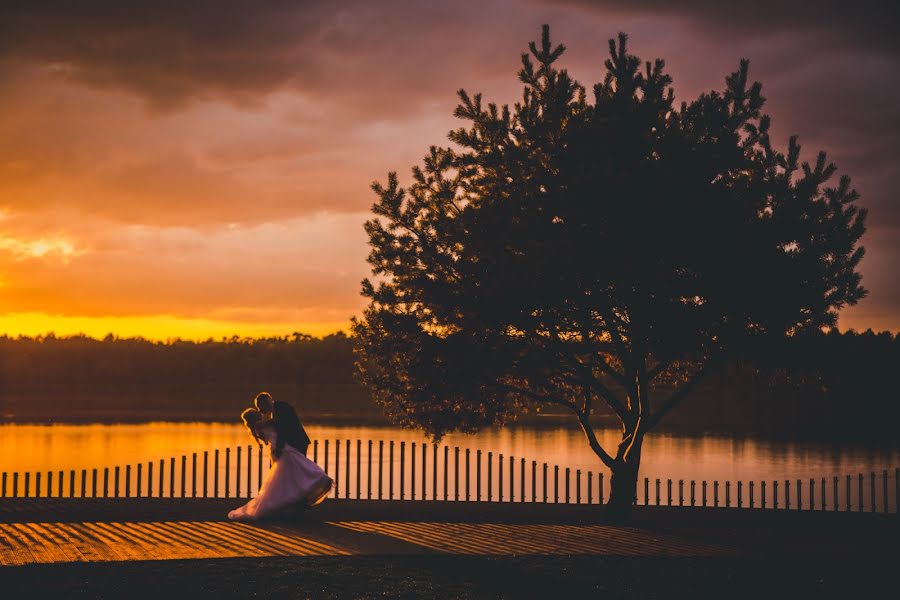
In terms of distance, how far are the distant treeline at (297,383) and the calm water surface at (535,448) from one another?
4080 mm

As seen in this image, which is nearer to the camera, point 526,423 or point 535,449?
point 535,449

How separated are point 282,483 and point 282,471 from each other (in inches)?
8.0

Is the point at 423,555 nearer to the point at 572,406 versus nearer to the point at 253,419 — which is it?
the point at 253,419

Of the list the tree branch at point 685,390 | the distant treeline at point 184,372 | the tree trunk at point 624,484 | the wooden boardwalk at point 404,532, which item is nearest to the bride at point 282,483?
the wooden boardwalk at point 404,532

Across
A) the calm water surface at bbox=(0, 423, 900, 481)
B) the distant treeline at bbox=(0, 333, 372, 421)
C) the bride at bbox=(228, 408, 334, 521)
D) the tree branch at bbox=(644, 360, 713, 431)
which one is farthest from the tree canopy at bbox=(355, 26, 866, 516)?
the distant treeline at bbox=(0, 333, 372, 421)

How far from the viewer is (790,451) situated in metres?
51.6

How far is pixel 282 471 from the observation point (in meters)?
16.4

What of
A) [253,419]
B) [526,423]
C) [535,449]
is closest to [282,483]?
[253,419]

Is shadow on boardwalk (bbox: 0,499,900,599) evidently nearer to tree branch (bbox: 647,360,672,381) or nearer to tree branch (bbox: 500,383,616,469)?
tree branch (bbox: 500,383,616,469)

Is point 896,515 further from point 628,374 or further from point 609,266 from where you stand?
point 609,266

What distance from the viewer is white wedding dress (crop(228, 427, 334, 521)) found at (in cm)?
1627

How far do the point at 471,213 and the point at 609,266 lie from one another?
9.57 ft

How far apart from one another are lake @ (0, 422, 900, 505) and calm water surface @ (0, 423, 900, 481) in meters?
0.05

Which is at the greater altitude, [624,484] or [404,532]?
[624,484]
